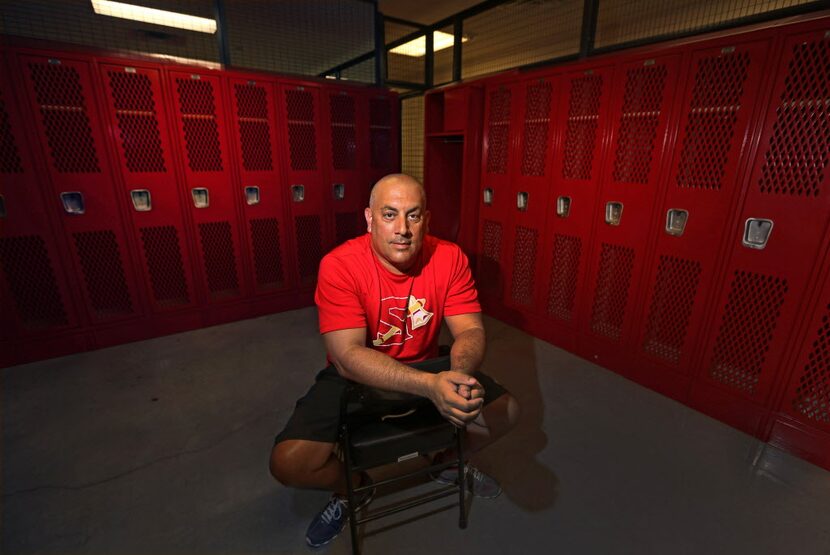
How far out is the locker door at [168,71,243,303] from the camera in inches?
110

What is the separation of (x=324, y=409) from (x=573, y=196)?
2.22 meters

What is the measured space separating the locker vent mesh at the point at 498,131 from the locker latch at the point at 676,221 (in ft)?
4.22

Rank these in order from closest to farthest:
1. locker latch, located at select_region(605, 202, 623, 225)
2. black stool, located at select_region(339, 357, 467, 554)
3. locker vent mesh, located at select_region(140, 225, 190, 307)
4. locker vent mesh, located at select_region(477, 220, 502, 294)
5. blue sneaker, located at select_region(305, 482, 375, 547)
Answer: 1. black stool, located at select_region(339, 357, 467, 554)
2. blue sneaker, located at select_region(305, 482, 375, 547)
3. locker latch, located at select_region(605, 202, 623, 225)
4. locker vent mesh, located at select_region(140, 225, 190, 307)
5. locker vent mesh, located at select_region(477, 220, 502, 294)

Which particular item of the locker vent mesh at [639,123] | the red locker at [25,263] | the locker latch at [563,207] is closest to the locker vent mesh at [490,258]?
the locker latch at [563,207]

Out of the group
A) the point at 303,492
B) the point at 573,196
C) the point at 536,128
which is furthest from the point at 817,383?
the point at 303,492

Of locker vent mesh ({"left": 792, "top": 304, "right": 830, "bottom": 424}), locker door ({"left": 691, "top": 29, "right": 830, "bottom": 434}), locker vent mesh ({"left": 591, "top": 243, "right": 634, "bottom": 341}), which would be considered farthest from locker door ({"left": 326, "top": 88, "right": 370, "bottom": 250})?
locker vent mesh ({"left": 792, "top": 304, "right": 830, "bottom": 424})

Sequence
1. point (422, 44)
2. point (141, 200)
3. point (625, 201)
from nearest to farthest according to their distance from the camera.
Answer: point (625, 201) < point (141, 200) < point (422, 44)

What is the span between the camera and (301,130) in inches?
129

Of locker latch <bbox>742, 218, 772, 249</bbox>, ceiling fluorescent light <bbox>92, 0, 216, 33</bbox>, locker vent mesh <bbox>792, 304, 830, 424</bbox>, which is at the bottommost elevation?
locker vent mesh <bbox>792, 304, 830, 424</bbox>

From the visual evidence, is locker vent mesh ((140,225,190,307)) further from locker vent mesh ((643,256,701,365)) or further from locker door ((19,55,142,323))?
locker vent mesh ((643,256,701,365))

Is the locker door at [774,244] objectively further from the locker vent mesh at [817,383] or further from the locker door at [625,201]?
the locker door at [625,201]

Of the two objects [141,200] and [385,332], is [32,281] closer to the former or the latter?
[141,200]

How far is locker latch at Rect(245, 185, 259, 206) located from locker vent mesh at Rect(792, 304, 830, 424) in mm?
3693

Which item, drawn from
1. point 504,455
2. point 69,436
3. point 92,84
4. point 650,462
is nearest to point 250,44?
point 92,84
